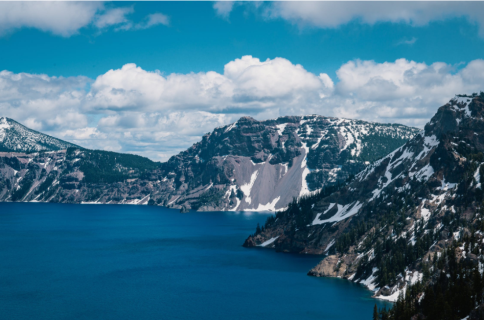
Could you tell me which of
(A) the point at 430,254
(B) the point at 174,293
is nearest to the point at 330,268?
(A) the point at 430,254

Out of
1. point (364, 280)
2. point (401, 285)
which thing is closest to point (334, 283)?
point (364, 280)

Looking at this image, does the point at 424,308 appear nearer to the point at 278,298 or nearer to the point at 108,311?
the point at 278,298

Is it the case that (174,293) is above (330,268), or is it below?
below

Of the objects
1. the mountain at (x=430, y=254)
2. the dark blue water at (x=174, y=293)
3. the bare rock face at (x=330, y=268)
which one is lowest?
the dark blue water at (x=174, y=293)

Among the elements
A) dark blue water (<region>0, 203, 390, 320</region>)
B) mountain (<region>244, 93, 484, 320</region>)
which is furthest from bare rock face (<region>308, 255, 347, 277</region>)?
dark blue water (<region>0, 203, 390, 320</region>)

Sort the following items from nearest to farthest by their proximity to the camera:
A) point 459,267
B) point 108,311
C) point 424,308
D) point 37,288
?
point 424,308 → point 459,267 → point 108,311 → point 37,288

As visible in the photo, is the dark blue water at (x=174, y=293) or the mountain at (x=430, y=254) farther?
the dark blue water at (x=174, y=293)

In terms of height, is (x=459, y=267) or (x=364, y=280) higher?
(x=459, y=267)

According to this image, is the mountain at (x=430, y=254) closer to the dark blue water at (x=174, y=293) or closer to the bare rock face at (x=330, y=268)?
the bare rock face at (x=330, y=268)

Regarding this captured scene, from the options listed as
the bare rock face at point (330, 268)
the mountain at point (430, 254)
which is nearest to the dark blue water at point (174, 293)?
the bare rock face at point (330, 268)

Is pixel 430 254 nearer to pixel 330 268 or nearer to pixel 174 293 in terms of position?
pixel 330 268

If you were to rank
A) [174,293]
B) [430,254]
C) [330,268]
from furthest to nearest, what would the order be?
1. [330,268]
2. [174,293]
3. [430,254]
